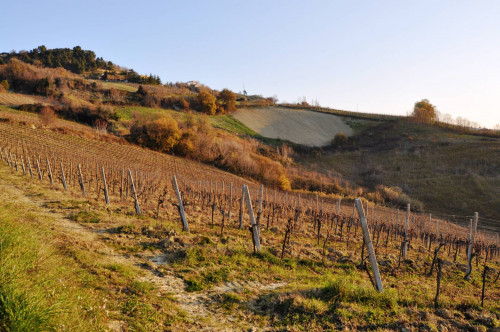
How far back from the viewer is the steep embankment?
6669 centimetres

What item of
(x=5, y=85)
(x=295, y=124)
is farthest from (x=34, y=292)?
(x=5, y=85)

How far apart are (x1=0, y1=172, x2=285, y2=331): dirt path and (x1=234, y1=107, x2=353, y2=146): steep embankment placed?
57.9m

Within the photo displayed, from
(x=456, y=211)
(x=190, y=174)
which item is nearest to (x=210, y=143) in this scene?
(x=190, y=174)

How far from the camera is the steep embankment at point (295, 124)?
6669cm

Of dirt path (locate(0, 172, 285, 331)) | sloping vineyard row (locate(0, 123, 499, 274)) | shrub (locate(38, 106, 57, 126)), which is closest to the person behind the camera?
dirt path (locate(0, 172, 285, 331))

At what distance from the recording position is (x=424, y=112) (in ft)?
236

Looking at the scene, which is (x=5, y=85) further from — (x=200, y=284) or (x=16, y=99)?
(x=200, y=284)

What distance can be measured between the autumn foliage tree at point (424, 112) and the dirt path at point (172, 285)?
76916 mm

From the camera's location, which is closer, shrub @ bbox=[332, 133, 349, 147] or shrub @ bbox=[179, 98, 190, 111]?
shrub @ bbox=[332, 133, 349, 147]

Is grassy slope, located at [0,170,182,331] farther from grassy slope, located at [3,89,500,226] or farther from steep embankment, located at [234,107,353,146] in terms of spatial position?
steep embankment, located at [234,107,353,146]

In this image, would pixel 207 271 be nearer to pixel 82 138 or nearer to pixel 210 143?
pixel 82 138

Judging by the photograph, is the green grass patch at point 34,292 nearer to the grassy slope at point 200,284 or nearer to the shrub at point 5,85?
the grassy slope at point 200,284

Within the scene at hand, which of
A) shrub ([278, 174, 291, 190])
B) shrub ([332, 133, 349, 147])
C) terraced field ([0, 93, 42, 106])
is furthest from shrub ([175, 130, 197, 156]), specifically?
shrub ([332, 133, 349, 147])

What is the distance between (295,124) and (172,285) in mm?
68900
